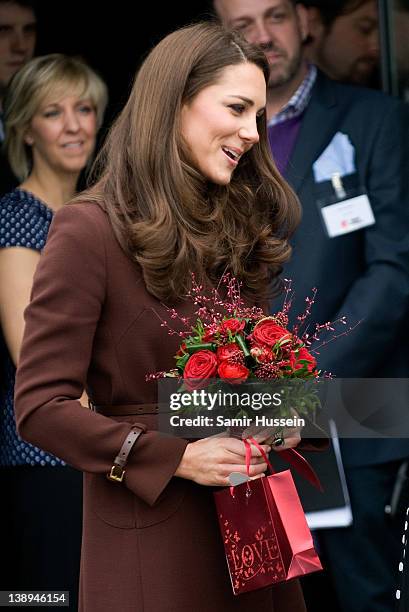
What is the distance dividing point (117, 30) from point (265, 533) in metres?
2.97

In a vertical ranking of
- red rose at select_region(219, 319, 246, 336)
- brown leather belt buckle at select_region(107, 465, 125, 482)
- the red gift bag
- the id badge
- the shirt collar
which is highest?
the shirt collar

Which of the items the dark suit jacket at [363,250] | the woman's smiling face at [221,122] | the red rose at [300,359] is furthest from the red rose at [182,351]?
the dark suit jacket at [363,250]

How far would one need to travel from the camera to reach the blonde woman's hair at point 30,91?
4484 mm

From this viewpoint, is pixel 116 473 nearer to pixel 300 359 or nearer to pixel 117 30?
pixel 300 359

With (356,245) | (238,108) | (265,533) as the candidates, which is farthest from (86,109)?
(265,533)

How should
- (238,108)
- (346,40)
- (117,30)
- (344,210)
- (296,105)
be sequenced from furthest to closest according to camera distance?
1. (117,30)
2. (346,40)
3. (296,105)
4. (344,210)
5. (238,108)

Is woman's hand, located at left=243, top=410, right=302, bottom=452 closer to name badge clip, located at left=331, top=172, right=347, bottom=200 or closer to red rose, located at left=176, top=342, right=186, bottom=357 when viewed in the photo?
red rose, located at left=176, top=342, right=186, bottom=357

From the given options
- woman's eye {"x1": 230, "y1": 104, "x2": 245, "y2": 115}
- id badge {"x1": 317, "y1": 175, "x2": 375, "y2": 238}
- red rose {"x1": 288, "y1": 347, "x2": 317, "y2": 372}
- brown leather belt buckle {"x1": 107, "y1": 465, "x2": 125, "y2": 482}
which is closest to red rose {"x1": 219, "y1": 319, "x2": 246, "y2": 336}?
red rose {"x1": 288, "y1": 347, "x2": 317, "y2": 372}

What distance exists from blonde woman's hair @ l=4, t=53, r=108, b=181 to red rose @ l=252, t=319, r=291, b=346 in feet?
7.22

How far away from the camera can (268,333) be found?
8.21ft

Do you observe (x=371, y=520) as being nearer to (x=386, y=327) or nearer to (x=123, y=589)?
(x=386, y=327)

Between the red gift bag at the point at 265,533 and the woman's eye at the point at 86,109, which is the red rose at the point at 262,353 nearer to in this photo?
the red gift bag at the point at 265,533

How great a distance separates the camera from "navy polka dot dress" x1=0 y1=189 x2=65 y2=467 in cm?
404

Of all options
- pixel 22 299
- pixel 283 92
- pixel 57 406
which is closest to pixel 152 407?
pixel 57 406
